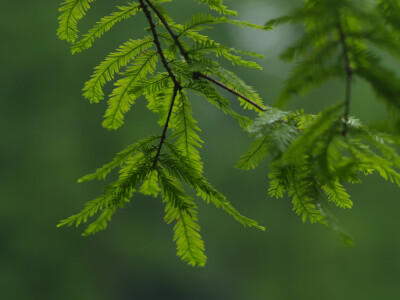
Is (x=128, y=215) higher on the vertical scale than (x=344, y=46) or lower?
higher

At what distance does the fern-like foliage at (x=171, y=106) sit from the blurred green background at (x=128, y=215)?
13.3 meters

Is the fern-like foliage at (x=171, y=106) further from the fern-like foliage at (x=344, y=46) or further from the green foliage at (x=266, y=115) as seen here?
the fern-like foliage at (x=344, y=46)

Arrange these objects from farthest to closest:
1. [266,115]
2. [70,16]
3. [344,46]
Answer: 1. [70,16]
2. [266,115]
3. [344,46]

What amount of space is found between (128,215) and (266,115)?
15.9 meters

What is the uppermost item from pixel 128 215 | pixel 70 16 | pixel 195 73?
pixel 128 215

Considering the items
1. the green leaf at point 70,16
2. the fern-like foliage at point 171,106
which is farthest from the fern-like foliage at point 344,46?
the green leaf at point 70,16

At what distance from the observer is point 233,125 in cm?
1986

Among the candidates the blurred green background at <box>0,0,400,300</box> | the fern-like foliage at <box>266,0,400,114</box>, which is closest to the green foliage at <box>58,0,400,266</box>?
the fern-like foliage at <box>266,0,400,114</box>

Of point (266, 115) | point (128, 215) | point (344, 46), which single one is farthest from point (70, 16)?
point (128, 215)

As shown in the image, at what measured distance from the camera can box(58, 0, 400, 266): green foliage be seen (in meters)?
0.62

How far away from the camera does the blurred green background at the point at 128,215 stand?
14.6 meters

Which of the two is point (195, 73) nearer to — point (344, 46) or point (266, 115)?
point (266, 115)

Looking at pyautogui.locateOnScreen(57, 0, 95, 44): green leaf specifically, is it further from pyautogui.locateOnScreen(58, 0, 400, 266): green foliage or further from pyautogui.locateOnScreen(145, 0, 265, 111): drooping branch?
pyautogui.locateOnScreen(145, 0, 265, 111): drooping branch

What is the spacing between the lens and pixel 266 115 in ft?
2.93
